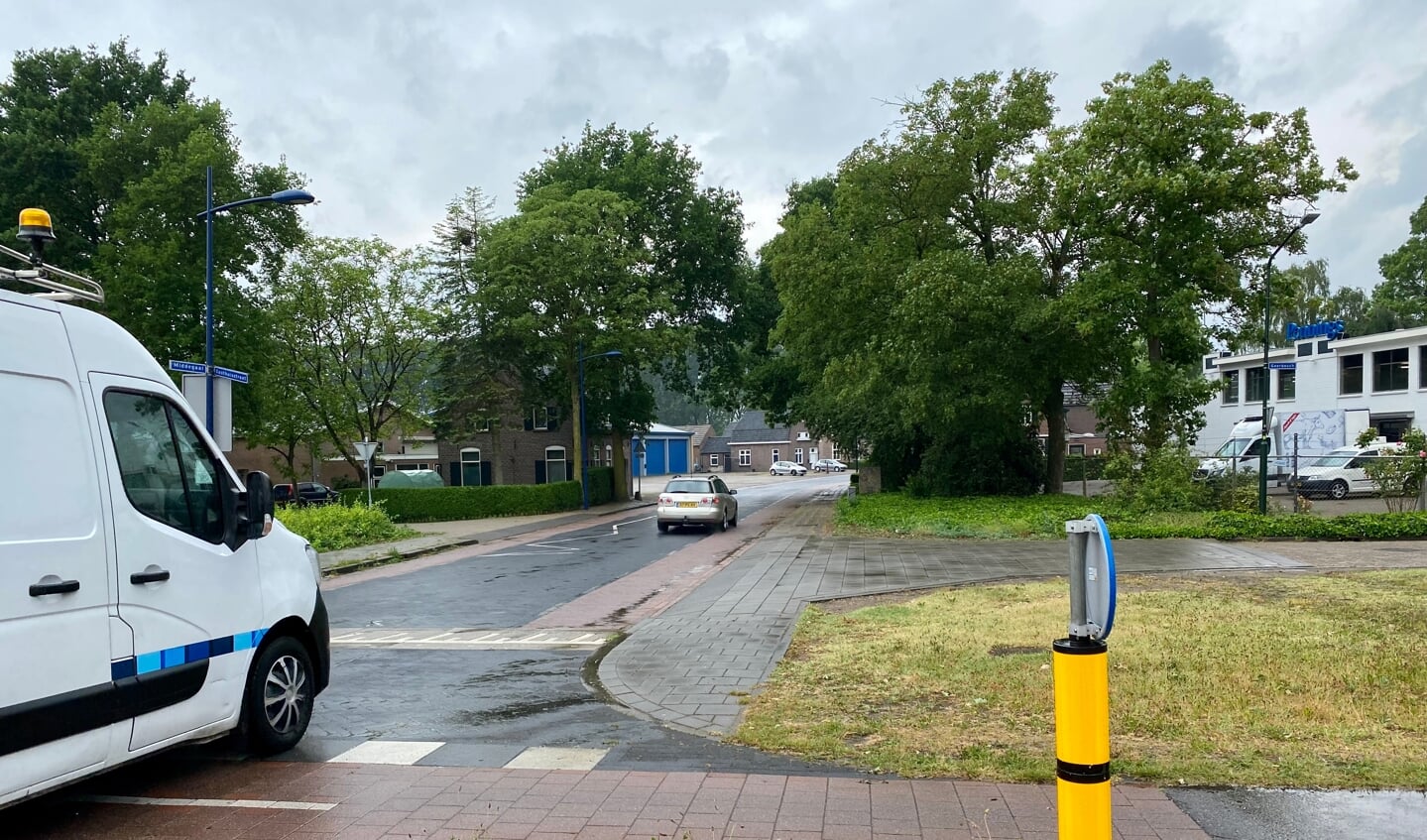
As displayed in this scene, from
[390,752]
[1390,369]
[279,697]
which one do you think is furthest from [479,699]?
[1390,369]

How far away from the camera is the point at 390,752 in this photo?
5574 mm

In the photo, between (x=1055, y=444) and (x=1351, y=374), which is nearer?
(x=1055, y=444)

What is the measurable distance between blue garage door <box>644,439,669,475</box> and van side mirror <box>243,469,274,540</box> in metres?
86.3

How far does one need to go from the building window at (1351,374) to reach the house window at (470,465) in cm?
4137

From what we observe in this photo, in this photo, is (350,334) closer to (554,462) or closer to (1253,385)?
(554,462)

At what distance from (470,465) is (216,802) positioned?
152 ft

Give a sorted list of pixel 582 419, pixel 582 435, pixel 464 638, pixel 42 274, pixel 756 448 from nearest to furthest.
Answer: pixel 42 274
pixel 464 638
pixel 582 419
pixel 582 435
pixel 756 448

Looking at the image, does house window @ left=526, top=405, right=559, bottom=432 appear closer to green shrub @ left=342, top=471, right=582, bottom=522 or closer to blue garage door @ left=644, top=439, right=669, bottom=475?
green shrub @ left=342, top=471, right=582, bottom=522

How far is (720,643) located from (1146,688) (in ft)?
12.4

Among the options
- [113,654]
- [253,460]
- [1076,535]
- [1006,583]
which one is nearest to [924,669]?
[1076,535]

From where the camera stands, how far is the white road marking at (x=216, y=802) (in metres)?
4.63

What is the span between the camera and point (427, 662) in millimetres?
8578

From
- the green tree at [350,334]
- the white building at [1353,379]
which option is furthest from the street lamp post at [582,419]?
the white building at [1353,379]

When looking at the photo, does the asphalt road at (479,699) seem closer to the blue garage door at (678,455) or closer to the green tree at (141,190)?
the green tree at (141,190)
